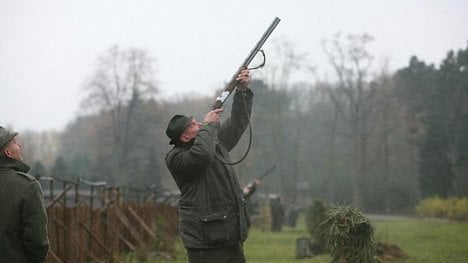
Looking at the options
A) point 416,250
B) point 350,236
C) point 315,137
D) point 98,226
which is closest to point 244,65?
point 350,236

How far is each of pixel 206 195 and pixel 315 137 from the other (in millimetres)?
47739

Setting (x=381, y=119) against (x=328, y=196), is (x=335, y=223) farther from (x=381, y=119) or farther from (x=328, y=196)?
(x=328, y=196)

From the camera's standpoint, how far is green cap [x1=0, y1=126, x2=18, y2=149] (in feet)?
14.8

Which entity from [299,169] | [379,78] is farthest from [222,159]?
[299,169]

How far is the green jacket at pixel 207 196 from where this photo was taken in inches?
189

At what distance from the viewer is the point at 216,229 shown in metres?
4.81

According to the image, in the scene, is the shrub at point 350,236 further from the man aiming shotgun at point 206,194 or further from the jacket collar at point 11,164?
the jacket collar at point 11,164

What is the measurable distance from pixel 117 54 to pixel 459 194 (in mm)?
27434

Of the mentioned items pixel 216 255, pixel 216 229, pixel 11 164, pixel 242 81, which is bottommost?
pixel 216 255

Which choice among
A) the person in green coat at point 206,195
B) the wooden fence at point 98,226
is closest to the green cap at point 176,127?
the person in green coat at point 206,195

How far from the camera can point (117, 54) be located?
4631 centimetres

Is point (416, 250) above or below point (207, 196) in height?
below

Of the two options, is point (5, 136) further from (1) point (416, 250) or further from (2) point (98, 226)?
(1) point (416, 250)

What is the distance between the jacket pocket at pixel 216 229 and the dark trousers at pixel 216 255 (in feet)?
0.25
